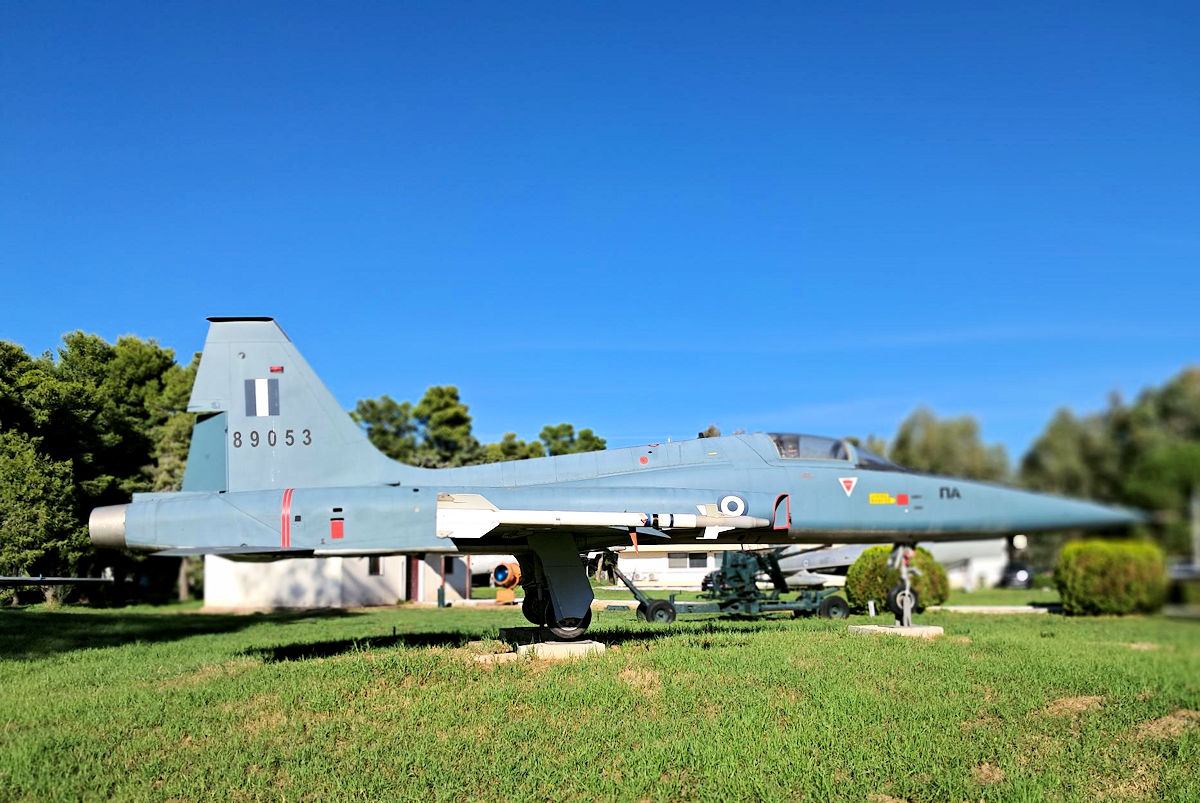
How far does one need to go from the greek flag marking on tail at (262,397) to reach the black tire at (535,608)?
5321 mm

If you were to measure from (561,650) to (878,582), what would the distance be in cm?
1461

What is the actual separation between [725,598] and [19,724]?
17.6m

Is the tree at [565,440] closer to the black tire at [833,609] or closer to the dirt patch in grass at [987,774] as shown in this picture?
the black tire at [833,609]

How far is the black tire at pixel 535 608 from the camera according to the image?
1429cm

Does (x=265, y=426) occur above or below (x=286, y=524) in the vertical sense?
above

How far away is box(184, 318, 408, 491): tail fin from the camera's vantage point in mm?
14016

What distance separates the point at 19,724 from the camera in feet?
31.5

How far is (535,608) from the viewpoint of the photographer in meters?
14.8

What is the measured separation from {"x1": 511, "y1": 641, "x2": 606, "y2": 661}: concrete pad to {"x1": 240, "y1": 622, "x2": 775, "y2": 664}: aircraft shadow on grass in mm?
1518

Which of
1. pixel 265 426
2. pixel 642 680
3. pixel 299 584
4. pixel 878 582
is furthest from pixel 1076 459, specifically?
pixel 299 584

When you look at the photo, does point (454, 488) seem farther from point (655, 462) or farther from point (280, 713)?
point (280, 713)

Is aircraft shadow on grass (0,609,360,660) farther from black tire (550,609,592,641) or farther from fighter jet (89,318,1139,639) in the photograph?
black tire (550,609,592,641)

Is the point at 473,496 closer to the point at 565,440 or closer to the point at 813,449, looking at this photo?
the point at 813,449

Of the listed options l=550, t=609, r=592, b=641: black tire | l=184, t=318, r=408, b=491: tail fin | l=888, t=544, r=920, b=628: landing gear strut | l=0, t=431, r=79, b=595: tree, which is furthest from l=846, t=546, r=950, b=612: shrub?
l=0, t=431, r=79, b=595: tree
